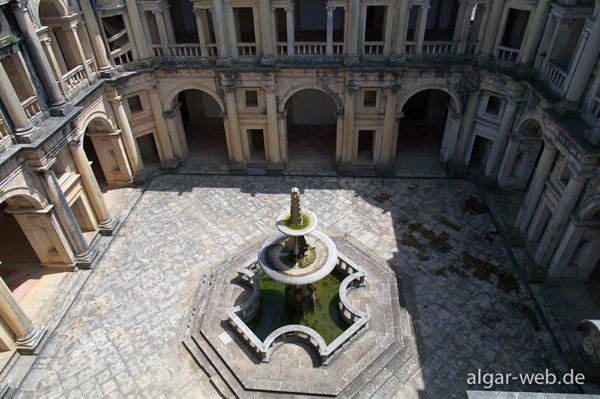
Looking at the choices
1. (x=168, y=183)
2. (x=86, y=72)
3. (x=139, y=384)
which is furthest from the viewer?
(x=168, y=183)

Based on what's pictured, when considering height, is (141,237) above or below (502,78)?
below

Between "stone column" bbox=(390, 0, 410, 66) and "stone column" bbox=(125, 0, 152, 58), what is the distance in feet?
53.3

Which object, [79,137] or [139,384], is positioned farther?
[79,137]

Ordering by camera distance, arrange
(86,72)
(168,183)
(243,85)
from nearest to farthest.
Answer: (86,72) < (243,85) < (168,183)

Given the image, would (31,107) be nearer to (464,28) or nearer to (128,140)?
(128,140)

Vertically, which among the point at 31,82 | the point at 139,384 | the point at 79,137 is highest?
the point at 31,82

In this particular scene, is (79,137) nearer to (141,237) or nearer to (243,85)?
(141,237)

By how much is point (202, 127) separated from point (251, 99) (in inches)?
384

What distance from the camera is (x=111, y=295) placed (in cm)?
2222

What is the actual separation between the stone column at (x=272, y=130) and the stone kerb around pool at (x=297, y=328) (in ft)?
37.4

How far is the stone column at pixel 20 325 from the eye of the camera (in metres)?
18.4

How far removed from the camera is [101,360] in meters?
19.1

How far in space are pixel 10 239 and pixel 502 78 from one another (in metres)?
32.1

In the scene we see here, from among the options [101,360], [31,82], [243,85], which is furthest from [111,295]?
[243,85]
